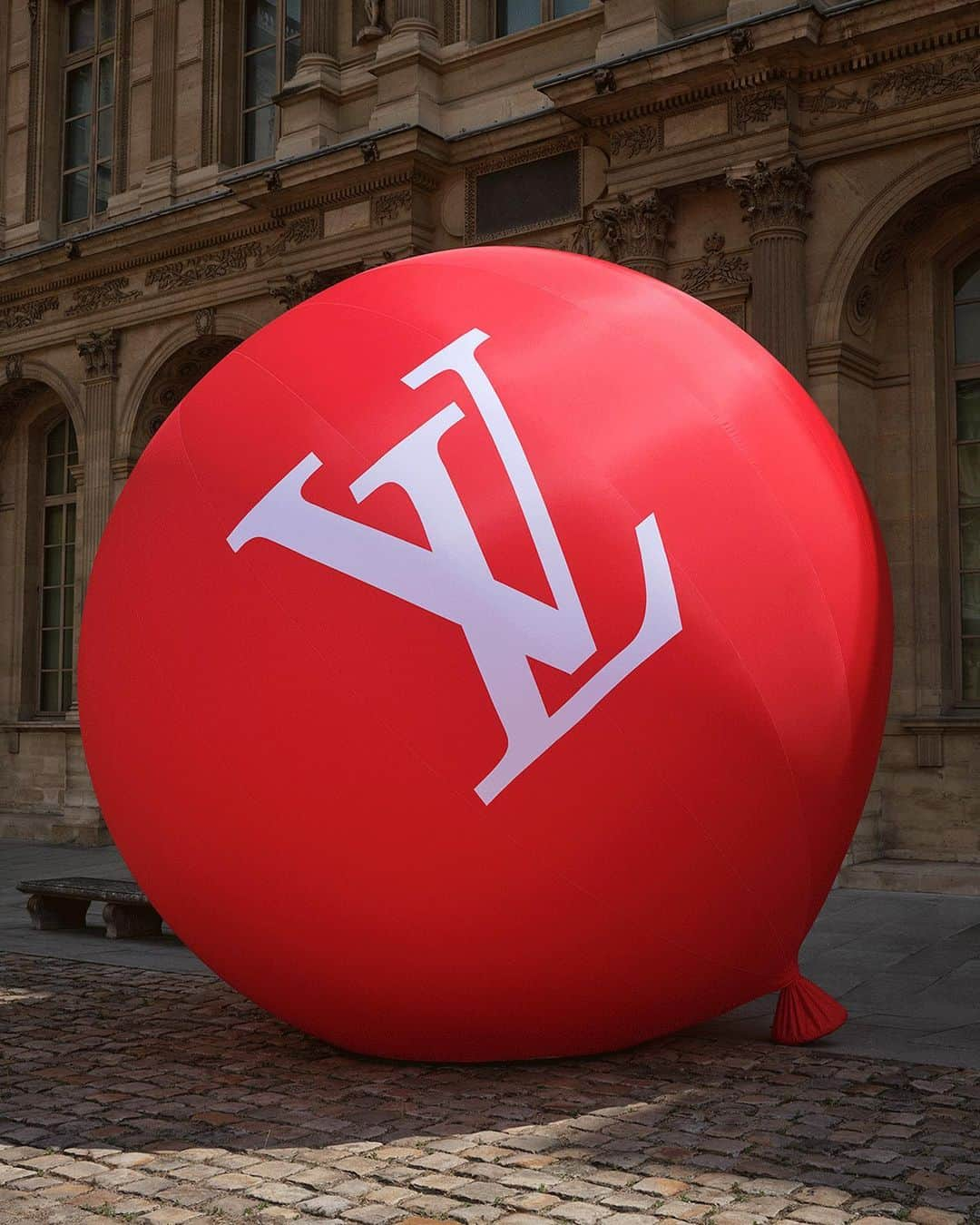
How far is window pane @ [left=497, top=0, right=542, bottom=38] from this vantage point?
15.9 m

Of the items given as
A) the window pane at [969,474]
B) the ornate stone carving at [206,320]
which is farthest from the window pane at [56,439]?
the window pane at [969,474]

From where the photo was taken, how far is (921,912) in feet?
34.2

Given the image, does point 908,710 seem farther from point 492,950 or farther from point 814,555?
point 492,950

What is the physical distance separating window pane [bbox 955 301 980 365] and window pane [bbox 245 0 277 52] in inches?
418

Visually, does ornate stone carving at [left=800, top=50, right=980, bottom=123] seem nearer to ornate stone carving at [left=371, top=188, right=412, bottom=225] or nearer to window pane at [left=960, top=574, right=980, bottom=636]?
window pane at [left=960, top=574, right=980, bottom=636]

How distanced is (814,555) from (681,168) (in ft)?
31.2

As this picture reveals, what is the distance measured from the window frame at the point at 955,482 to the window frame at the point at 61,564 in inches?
504

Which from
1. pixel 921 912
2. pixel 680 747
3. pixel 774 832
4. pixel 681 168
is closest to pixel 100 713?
pixel 680 747

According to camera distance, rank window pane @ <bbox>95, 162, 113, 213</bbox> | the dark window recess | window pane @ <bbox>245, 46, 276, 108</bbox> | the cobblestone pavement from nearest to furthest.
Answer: the cobblestone pavement
the dark window recess
window pane @ <bbox>245, 46, 276, 108</bbox>
window pane @ <bbox>95, 162, 113, 213</bbox>

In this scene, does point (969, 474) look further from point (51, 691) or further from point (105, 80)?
point (105, 80)

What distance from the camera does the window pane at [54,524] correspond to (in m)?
21.0

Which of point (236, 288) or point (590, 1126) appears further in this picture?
point (236, 288)

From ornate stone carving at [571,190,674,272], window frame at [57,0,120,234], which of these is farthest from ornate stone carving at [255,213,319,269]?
ornate stone carving at [571,190,674,272]

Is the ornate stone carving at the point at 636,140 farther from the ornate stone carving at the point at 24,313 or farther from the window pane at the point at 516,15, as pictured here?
the ornate stone carving at the point at 24,313
